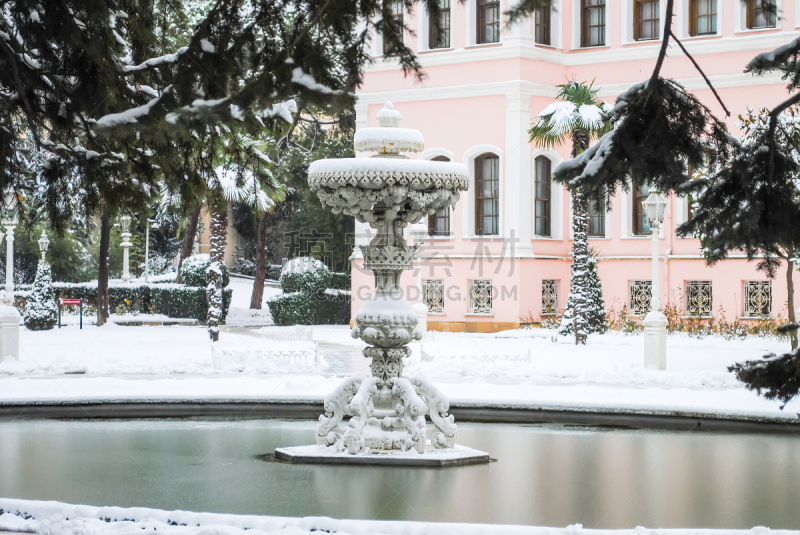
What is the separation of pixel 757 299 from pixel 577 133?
22.0ft

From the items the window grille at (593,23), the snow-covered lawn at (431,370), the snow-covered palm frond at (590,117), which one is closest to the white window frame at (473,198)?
the snow-covered lawn at (431,370)

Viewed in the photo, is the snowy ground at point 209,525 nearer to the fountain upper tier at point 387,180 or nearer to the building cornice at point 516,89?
the fountain upper tier at point 387,180

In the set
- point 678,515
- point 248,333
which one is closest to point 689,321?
point 248,333

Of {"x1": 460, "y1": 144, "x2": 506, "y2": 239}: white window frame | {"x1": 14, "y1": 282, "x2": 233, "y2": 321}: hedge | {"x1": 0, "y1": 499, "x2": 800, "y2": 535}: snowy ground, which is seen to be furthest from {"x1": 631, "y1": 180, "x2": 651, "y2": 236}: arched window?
{"x1": 0, "y1": 499, "x2": 800, "y2": 535}: snowy ground

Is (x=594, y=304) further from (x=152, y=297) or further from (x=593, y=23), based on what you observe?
(x=152, y=297)

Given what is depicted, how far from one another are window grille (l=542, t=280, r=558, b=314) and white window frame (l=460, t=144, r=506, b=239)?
176 cm

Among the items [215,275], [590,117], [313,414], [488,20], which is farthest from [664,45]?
[488,20]

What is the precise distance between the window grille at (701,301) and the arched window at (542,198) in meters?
3.86

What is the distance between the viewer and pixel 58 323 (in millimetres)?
29719

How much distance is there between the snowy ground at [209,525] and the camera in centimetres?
538

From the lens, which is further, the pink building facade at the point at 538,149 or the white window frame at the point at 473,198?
the white window frame at the point at 473,198

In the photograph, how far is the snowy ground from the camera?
538cm

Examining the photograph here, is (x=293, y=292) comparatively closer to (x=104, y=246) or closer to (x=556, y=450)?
(x=104, y=246)

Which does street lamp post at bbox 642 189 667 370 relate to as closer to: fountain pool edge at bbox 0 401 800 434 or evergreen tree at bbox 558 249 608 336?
fountain pool edge at bbox 0 401 800 434
